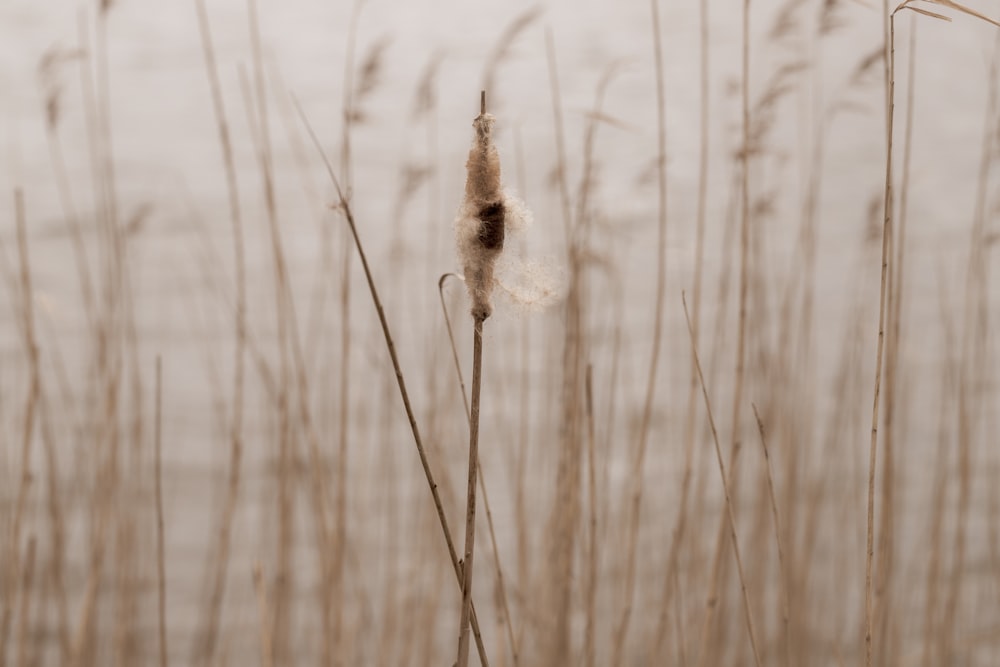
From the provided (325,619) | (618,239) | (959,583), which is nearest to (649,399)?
(325,619)

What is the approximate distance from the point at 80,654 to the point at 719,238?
255 centimetres

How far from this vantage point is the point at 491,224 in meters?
0.37

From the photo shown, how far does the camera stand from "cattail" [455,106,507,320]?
14.3 inches

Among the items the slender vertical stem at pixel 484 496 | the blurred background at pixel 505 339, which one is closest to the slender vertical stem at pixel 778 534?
the blurred background at pixel 505 339

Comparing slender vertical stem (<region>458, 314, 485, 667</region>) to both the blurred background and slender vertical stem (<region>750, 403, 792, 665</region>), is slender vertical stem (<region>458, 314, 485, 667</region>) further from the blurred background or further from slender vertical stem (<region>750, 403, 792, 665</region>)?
slender vertical stem (<region>750, 403, 792, 665</region>)

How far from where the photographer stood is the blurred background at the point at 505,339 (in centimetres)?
101

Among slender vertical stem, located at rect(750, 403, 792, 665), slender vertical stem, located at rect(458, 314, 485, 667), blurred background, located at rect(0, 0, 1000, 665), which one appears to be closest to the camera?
slender vertical stem, located at rect(458, 314, 485, 667)

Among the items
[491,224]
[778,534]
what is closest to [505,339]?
[778,534]

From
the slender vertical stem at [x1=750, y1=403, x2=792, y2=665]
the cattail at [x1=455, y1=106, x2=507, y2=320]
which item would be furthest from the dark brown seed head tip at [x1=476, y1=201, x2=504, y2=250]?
the slender vertical stem at [x1=750, y1=403, x2=792, y2=665]

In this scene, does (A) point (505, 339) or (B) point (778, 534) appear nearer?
(B) point (778, 534)

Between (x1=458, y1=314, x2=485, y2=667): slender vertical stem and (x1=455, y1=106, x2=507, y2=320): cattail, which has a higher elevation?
(x1=455, y1=106, x2=507, y2=320): cattail

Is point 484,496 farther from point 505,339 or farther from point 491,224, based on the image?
point 505,339

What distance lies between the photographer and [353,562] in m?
→ 1.17

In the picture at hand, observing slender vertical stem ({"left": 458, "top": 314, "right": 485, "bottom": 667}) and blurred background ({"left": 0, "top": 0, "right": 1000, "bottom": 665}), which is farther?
blurred background ({"left": 0, "top": 0, "right": 1000, "bottom": 665})
